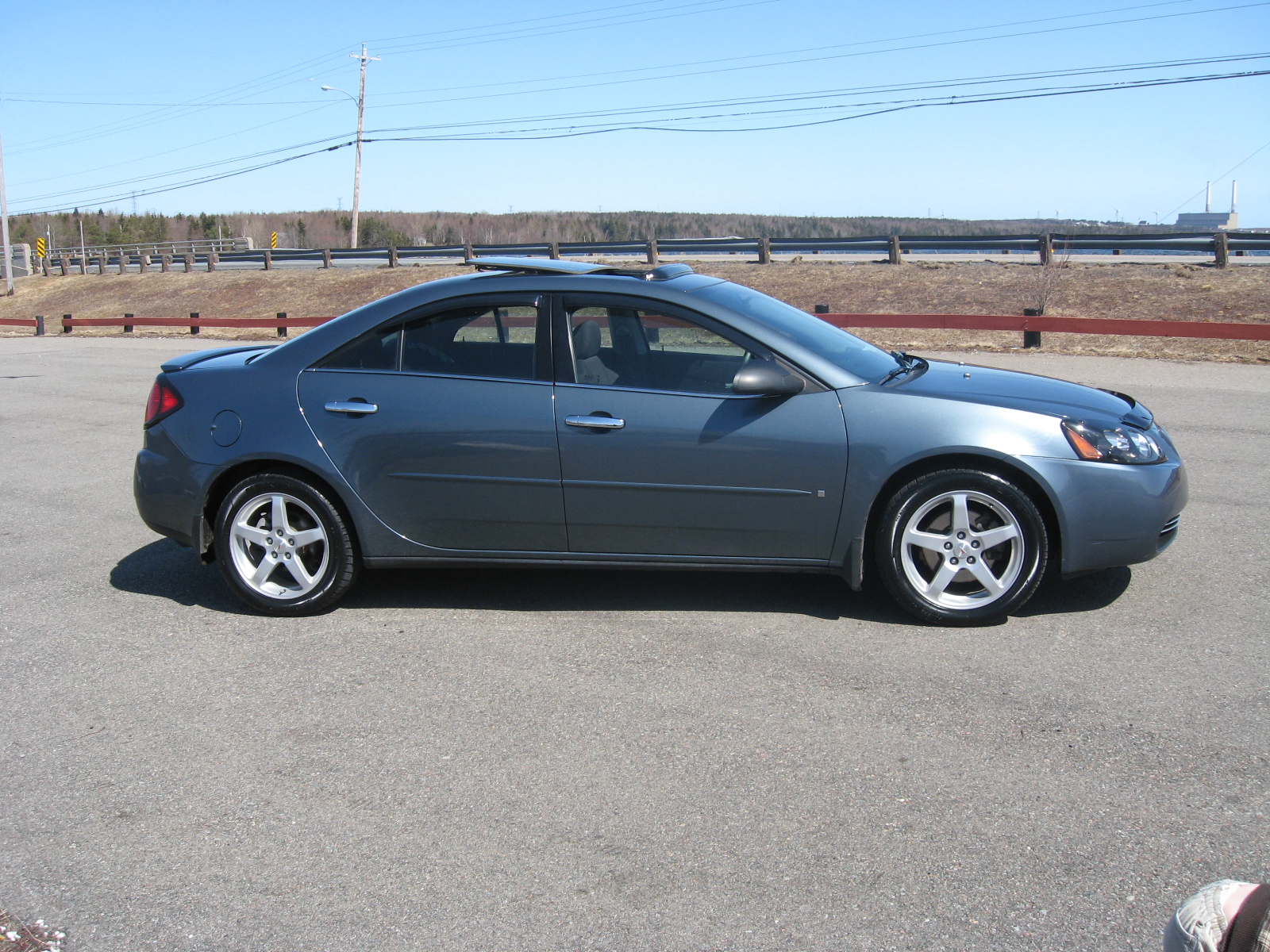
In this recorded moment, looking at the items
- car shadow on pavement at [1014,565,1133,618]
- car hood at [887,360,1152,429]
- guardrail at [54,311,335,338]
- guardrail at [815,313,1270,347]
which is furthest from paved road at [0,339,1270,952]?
guardrail at [54,311,335,338]

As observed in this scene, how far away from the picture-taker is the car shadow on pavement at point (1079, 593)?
5.01 m

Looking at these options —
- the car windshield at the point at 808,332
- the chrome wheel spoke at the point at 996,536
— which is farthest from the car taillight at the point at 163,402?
the chrome wheel spoke at the point at 996,536

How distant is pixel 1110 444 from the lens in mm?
4703

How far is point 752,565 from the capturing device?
193 inches

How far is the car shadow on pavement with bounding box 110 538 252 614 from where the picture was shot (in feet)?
18.3

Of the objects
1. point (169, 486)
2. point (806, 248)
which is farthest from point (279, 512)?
point (806, 248)

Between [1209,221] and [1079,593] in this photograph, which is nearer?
[1079,593]

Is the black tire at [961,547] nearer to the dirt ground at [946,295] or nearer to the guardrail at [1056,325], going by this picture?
the guardrail at [1056,325]

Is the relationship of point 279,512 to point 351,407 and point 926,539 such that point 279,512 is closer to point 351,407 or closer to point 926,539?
point 351,407

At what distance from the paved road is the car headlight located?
737 millimetres

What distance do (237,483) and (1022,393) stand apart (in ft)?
12.3

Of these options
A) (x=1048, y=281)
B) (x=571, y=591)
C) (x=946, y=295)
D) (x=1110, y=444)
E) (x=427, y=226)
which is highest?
(x=427, y=226)

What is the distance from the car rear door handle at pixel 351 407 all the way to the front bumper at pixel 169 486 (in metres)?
0.68

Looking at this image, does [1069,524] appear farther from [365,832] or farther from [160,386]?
[160,386]
